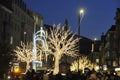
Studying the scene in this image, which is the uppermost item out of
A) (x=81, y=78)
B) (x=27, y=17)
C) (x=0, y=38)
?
(x=27, y=17)

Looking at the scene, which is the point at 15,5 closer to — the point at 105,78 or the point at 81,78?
the point at 81,78

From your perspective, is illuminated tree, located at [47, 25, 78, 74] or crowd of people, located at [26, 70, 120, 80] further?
illuminated tree, located at [47, 25, 78, 74]

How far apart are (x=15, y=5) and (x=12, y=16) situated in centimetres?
438

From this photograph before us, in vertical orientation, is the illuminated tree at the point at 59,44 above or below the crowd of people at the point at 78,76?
above

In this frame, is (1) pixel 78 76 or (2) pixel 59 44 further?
(2) pixel 59 44

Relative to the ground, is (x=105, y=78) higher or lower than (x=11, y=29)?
lower

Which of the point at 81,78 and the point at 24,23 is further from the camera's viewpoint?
the point at 24,23

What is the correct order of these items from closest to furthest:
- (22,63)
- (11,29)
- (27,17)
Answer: (22,63) < (11,29) < (27,17)

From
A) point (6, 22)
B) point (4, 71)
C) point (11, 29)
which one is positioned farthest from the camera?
point (11, 29)

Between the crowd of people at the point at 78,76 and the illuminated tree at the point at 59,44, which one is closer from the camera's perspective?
the crowd of people at the point at 78,76

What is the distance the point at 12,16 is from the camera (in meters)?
113

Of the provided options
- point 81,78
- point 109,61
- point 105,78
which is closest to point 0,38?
point 109,61

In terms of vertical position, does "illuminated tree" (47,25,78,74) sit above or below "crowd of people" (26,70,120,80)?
above

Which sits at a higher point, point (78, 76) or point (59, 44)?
point (59, 44)
